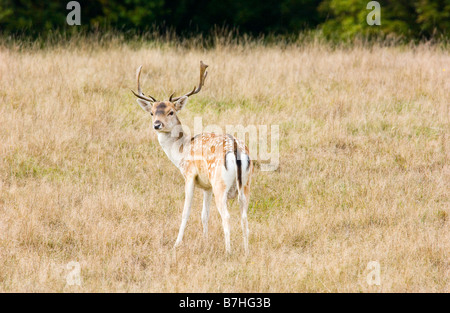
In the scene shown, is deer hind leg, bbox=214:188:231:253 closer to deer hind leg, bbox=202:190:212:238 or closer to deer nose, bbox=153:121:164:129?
deer hind leg, bbox=202:190:212:238

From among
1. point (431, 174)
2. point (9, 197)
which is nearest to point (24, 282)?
point (9, 197)

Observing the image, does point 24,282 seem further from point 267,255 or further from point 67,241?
point 267,255

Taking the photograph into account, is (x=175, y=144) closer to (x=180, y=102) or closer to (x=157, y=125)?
(x=157, y=125)

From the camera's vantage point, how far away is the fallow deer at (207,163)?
19.6 ft

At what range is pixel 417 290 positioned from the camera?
216 inches

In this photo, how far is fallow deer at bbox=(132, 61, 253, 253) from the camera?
19.6 feet

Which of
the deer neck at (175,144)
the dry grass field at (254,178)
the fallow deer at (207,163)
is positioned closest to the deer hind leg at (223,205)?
the fallow deer at (207,163)

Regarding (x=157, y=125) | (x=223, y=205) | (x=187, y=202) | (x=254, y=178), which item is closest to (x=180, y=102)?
(x=157, y=125)

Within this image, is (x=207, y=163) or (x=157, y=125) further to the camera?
(x=157, y=125)

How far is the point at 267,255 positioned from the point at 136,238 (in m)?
1.38

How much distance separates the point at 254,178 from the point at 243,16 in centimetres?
1307

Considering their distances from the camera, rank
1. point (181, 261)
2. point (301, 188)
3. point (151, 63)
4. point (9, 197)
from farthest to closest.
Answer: point (151, 63) < point (301, 188) < point (9, 197) < point (181, 261)

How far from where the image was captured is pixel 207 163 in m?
6.22

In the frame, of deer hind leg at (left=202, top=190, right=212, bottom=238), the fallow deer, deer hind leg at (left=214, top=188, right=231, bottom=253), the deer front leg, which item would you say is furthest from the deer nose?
deer hind leg at (left=214, top=188, right=231, bottom=253)
